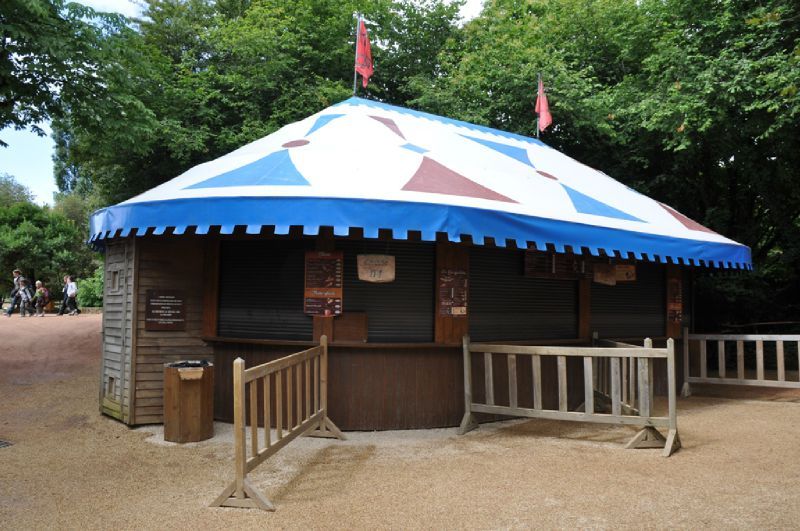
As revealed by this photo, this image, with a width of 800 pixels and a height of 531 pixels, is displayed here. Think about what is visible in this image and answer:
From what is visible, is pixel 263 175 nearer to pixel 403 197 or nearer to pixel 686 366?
pixel 403 197

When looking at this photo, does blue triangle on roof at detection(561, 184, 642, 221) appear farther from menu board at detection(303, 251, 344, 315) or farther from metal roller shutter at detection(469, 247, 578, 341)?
menu board at detection(303, 251, 344, 315)

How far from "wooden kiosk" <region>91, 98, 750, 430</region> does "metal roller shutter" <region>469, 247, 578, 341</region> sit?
0.02m

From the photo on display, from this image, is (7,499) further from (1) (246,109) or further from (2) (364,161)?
(1) (246,109)

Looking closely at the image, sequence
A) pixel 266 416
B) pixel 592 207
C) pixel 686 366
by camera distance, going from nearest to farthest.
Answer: pixel 266 416, pixel 592 207, pixel 686 366

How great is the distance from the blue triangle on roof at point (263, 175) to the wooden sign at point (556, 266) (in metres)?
3.24

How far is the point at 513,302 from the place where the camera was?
7867mm

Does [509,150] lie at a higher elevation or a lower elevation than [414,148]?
higher

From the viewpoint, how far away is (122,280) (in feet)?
24.7

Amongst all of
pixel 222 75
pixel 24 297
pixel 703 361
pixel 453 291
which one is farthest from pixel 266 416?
pixel 24 297

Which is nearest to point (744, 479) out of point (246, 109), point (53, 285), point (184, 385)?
point (184, 385)

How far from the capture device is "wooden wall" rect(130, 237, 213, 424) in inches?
283

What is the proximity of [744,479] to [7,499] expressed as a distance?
5.80 m

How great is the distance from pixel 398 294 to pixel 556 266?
251 centimetres

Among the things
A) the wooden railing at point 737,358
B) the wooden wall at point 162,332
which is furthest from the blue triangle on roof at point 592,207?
the wooden wall at point 162,332
